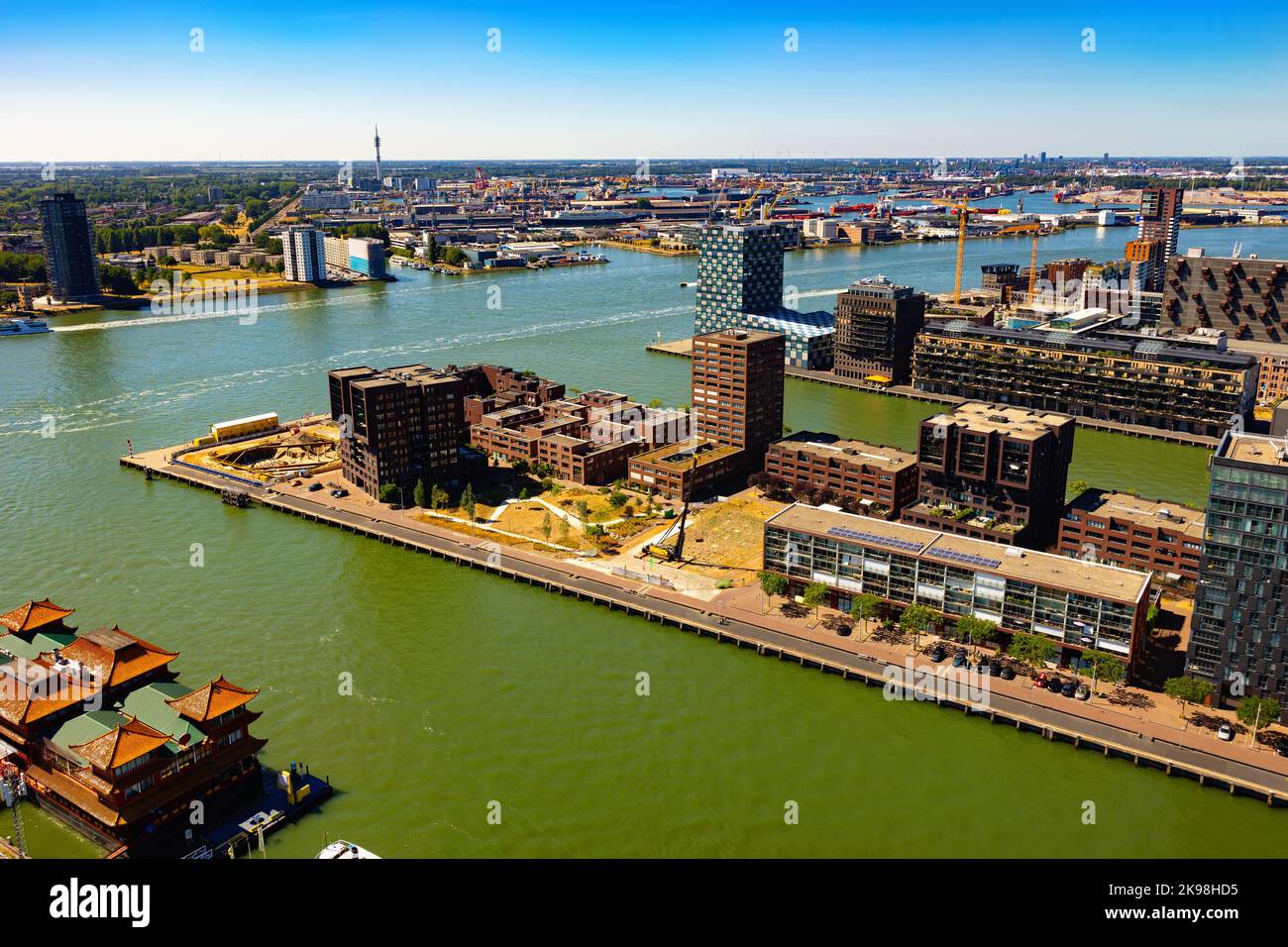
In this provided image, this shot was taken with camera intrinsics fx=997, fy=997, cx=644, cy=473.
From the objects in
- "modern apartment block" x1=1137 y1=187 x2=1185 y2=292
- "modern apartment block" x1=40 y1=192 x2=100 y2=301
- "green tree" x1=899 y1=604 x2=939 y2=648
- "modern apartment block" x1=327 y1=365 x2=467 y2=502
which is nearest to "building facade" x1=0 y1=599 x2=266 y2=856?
"green tree" x1=899 y1=604 x2=939 y2=648

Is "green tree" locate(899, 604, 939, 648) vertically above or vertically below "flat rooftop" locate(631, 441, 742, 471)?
below

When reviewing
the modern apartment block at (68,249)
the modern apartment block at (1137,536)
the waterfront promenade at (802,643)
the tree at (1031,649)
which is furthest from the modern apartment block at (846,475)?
the modern apartment block at (68,249)

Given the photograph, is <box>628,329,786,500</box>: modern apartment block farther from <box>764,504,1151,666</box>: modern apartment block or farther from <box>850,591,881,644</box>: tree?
<box>850,591,881,644</box>: tree

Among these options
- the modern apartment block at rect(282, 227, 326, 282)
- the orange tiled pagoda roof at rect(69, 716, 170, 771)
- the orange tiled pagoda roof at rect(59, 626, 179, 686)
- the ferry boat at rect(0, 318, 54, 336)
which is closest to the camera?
the orange tiled pagoda roof at rect(69, 716, 170, 771)

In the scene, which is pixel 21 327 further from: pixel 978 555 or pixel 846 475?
pixel 978 555

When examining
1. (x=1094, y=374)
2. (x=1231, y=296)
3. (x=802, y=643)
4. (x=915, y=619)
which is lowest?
(x=802, y=643)

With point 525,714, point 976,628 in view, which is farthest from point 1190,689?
point 525,714
